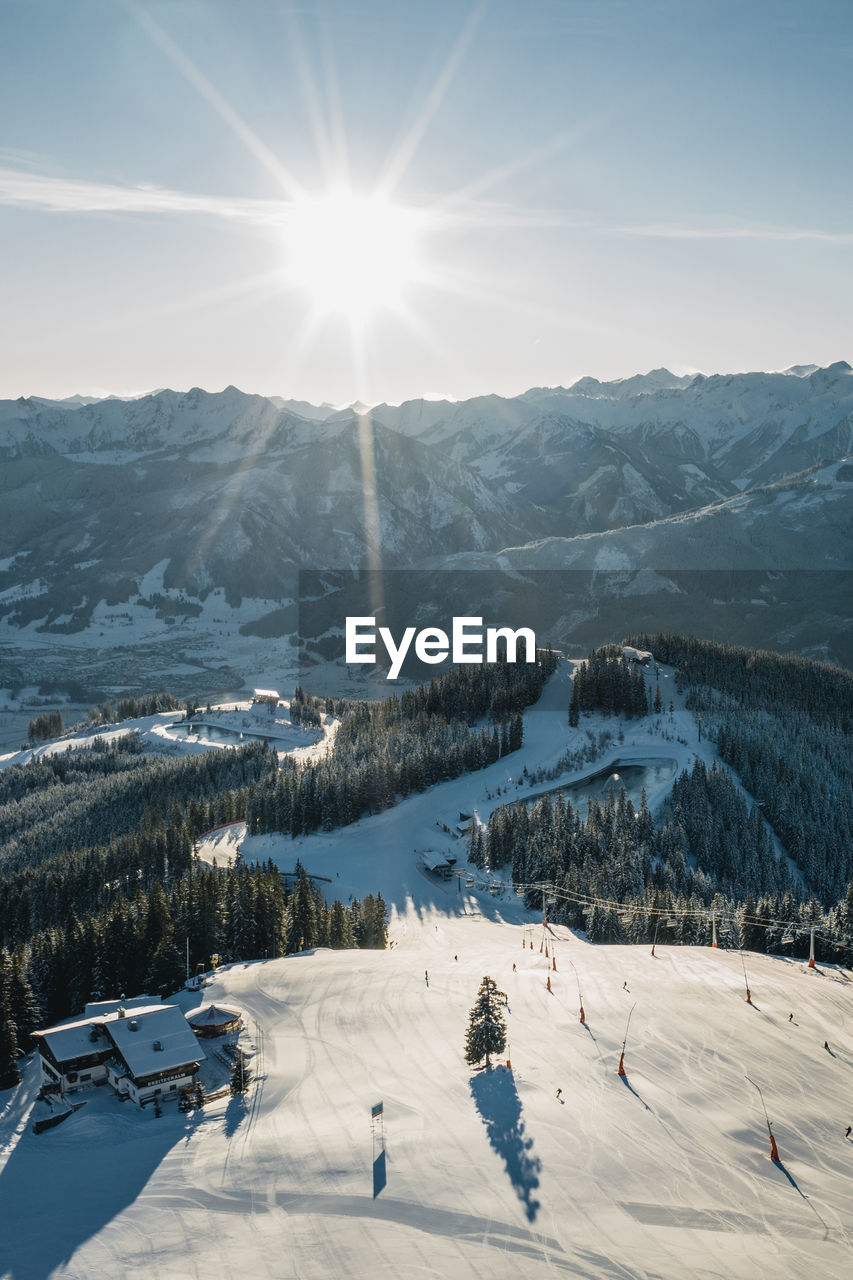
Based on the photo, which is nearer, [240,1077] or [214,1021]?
[240,1077]

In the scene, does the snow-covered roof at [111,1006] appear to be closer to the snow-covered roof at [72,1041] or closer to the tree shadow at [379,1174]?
the snow-covered roof at [72,1041]

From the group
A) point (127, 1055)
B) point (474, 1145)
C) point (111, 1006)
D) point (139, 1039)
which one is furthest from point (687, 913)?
point (127, 1055)

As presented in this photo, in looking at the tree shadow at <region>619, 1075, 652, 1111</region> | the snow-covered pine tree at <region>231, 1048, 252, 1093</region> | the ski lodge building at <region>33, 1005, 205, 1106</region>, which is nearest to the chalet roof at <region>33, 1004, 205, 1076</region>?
the ski lodge building at <region>33, 1005, 205, 1106</region>

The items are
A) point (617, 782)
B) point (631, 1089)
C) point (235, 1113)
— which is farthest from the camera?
point (617, 782)

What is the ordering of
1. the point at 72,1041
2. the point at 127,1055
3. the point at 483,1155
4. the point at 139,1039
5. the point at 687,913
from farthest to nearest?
1. the point at 687,913
2. the point at 72,1041
3. the point at 139,1039
4. the point at 127,1055
5. the point at 483,1155

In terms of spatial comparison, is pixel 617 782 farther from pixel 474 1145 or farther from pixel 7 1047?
pixel 474 1145

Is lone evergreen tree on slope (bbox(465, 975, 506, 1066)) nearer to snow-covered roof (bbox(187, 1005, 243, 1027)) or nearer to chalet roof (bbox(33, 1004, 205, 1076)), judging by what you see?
chalet roof (bbox(33, 1004, 205, 1076))
